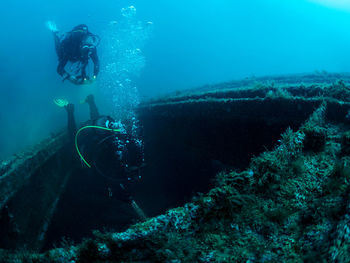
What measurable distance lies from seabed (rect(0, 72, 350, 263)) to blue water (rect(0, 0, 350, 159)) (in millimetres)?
56925

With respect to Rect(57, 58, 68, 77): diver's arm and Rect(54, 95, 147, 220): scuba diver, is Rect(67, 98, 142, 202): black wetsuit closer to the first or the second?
Rect(54, 95, 147, 220): scuba diver

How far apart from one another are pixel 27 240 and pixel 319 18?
371ft

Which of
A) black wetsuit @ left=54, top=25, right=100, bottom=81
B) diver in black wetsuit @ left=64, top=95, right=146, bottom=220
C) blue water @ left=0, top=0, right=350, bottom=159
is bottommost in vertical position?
diver in black wetsuit @ left=64, top=95, right=146, bottom=220

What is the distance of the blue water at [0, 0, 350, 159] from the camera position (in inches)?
2729

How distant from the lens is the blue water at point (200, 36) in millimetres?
69312

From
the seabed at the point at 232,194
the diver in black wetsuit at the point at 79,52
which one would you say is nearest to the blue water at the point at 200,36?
the diver in black wetsuit at the point at 79,52

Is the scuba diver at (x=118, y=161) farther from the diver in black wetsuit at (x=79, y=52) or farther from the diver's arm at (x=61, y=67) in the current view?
the diver's arm at (x=61, y=67)

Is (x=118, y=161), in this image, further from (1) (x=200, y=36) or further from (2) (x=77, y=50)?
(1) (x=200, y=36)

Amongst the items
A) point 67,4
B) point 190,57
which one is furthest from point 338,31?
point 67,4

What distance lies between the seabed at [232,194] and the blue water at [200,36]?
187 ft

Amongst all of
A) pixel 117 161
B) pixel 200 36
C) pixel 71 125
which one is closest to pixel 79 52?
pixel 71 125

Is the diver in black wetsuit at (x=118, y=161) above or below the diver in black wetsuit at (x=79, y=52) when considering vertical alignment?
below

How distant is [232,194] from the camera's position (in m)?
1.76

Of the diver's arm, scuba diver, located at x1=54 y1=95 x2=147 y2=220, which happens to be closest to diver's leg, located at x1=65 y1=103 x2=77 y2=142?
the diver's arm
